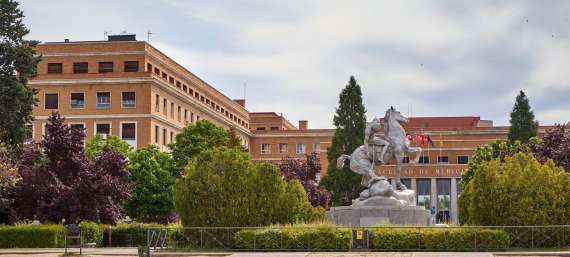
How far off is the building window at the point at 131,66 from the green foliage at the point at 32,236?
4174 cm

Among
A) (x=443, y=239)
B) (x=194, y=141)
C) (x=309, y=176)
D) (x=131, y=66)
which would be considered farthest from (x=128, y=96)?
(x=443, y=239)

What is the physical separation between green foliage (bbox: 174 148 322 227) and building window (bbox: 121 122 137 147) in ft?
154

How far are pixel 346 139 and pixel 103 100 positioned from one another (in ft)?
76.7

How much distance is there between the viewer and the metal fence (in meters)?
30.2

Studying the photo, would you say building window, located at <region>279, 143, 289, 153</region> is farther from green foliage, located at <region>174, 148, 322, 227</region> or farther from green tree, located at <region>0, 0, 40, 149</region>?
green foliage, located at <region>174, 148, 322, 227</region>

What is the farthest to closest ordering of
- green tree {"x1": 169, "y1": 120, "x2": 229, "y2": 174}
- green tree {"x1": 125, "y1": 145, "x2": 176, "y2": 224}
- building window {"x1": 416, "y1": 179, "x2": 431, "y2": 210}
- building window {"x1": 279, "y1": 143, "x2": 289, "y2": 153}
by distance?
building window {"x1": 279, "y1": 143, "x2": 289, "y2": 153} < building window {"x1": 416, "y1": 179, "x2": 431, "y2": 210} < green tree {"x1": 169, "y1": 120, "x2": 229, "y2": 174} < green tree {"x1": 125, "y1": 145, "x2": 176, "y2": 224}

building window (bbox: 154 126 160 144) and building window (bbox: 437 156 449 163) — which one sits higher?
building window (bbox: 154 126 160 144)

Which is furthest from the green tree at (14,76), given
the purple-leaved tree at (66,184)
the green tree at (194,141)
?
the green tree at (194,141)

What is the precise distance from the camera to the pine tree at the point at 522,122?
80000 mm

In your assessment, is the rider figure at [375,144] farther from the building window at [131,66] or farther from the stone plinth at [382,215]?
the building window at [131,66]

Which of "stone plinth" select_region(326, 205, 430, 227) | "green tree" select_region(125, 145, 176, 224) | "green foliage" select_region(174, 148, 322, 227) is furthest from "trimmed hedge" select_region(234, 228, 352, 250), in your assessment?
"green tree" select_region(125, 145, 176, 224)

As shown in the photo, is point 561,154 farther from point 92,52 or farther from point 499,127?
point 499,127

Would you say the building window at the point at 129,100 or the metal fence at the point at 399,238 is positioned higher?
the building window at the point at 129,100

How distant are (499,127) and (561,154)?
56.1m
